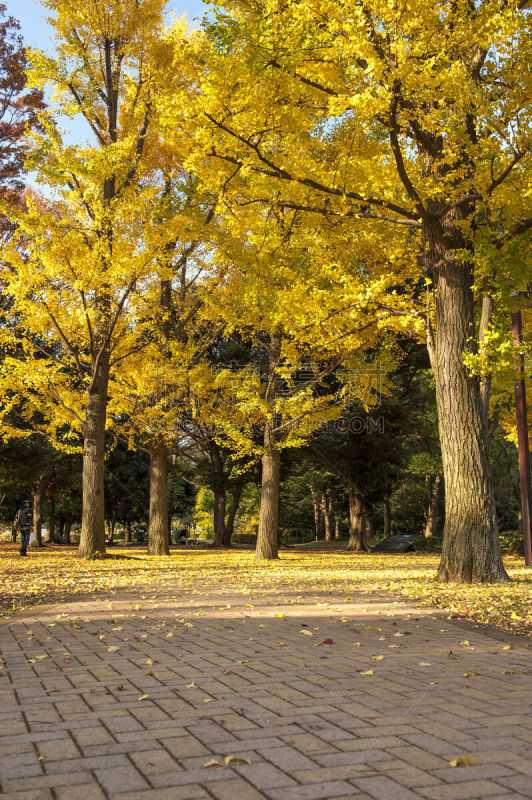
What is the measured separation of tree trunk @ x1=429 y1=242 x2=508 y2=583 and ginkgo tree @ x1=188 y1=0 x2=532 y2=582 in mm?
19

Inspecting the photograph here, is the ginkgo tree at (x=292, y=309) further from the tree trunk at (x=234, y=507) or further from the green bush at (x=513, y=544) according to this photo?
the tree trunk at (x=234, y=507)

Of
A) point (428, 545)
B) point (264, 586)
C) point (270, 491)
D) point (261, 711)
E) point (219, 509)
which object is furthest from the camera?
point (219, 509)

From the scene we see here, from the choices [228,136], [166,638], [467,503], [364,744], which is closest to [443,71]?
[228,136]

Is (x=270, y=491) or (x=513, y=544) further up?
(x=270, y=491)

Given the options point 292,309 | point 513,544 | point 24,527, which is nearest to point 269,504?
point 292,309

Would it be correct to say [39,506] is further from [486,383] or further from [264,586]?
[486,383]

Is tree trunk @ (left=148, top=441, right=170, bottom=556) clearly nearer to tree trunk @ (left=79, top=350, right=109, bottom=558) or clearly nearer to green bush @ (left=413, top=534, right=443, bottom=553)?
tree trunk @ (left=79, top=350, right=109, bottom=558)

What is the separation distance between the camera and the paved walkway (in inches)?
95.8

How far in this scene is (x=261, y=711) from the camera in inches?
132

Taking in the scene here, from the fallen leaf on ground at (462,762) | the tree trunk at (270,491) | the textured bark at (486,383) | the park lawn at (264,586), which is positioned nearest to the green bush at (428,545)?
the tree trunk at (270,491)

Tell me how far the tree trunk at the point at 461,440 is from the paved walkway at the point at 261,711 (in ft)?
10.5

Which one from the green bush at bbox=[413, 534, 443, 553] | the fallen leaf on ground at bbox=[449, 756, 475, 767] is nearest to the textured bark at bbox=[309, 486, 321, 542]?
the green bush at bbox=[413, 534, 443, 553]

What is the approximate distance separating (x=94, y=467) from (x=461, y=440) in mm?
8708

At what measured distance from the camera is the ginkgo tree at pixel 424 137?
24.0 ft
